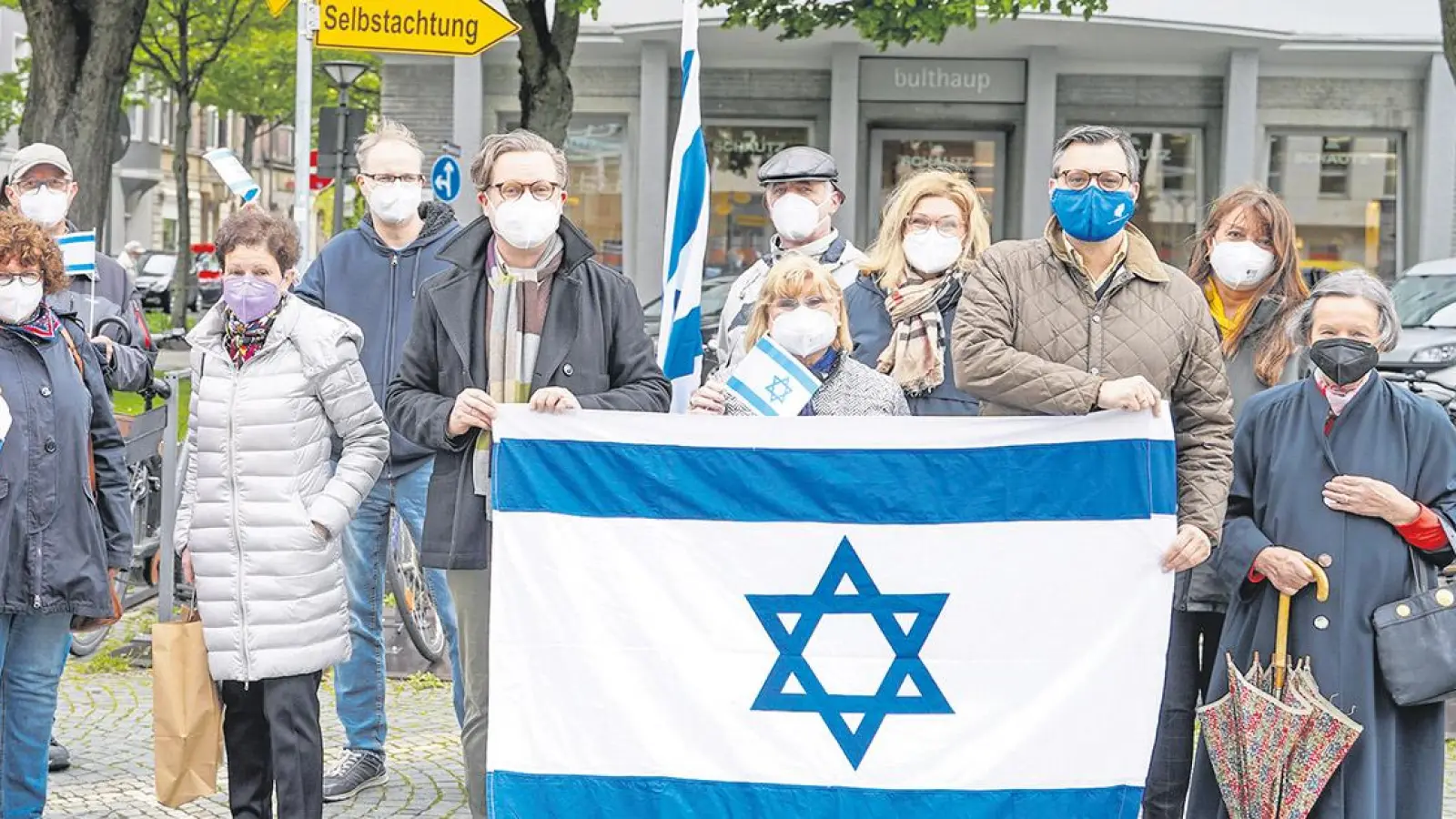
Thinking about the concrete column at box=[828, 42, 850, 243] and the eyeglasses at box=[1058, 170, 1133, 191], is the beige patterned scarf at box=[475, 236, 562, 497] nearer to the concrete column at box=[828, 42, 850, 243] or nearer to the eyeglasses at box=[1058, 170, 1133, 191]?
the eyeglasses at box=[1058, 170, 1133, 191]

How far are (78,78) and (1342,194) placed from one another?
16.8 m

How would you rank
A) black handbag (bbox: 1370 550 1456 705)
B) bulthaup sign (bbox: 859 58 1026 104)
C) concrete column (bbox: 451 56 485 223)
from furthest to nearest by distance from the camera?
concrete column (bbox: 451 56 485 223)
bulthaup sign (bbox: 859 58 1026 104)
black handbag (bbox: 1370 550 1456 705)

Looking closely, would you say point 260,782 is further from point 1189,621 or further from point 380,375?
point 1189,621

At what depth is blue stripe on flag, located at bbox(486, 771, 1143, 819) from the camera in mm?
4578

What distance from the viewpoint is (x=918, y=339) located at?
5.48 metres

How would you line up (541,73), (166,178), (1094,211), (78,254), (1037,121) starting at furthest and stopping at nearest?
1. (166,178)
2. (1037,121)
3. (541,73)
4. (78,254)
5. (1094,211)

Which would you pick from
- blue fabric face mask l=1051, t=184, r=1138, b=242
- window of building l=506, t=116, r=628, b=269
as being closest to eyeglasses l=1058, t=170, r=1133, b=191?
blue fabric face mask l=1051, t=184, r=1138, b=242

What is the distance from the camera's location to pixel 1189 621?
5281mm

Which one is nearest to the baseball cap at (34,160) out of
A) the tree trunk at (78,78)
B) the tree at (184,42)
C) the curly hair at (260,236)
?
the curly hair at (260,236)

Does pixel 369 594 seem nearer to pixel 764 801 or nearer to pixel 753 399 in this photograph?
pixel 753 399

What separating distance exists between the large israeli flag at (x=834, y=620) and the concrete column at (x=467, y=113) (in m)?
19.1

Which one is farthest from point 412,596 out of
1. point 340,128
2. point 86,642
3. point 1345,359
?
point 340,128

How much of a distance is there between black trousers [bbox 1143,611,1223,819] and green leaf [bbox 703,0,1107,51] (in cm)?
1239

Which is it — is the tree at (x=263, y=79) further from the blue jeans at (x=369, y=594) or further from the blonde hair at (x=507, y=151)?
the blonde hair at (x=507, y=151)
